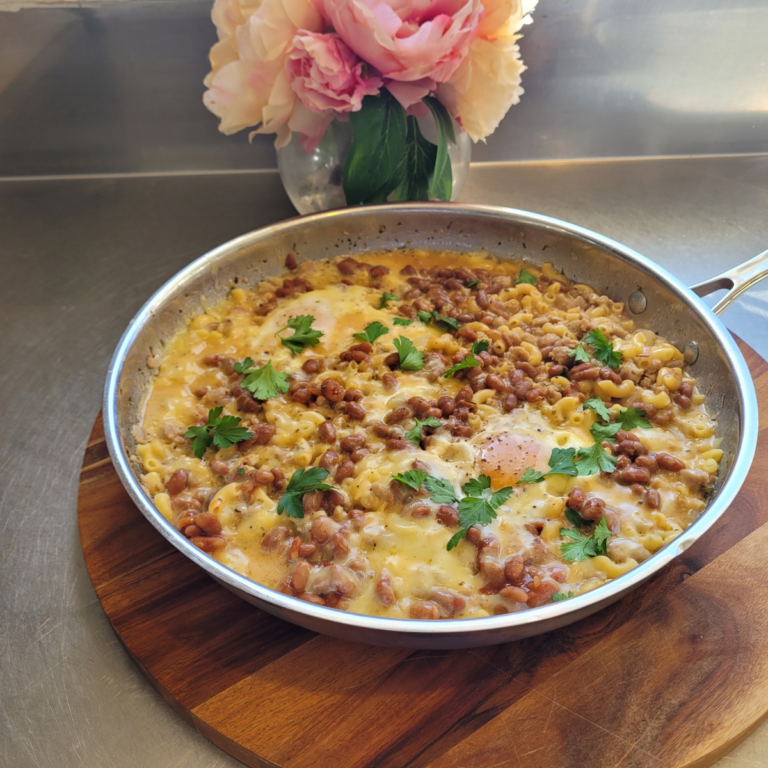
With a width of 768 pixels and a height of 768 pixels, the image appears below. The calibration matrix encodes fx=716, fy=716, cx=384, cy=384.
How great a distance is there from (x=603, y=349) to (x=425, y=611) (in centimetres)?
140

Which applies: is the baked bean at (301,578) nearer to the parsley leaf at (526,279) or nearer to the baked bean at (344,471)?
the baked bean at (344,471)

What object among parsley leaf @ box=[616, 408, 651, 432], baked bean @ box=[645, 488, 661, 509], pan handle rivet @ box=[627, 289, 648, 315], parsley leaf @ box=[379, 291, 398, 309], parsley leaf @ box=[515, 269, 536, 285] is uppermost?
pan handle rivet @ box=[627, 289, 648, 315]

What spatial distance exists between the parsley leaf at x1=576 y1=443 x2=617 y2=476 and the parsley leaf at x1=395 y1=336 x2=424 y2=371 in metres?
0.72

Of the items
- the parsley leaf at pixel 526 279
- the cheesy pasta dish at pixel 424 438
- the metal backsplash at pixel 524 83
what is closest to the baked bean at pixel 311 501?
the cheesy pasta dish at pixel 424 438

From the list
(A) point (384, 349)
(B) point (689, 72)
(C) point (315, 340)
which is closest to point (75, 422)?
(C) point (315, 340)

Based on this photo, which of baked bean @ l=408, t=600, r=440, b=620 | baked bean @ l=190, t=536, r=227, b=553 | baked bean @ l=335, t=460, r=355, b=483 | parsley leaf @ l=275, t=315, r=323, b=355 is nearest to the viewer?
baked bean @ l=408, t=600, r=440, b=620

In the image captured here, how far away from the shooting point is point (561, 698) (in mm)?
1914

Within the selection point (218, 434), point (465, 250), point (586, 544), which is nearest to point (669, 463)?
point (586, 544)

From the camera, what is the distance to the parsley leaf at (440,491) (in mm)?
2268

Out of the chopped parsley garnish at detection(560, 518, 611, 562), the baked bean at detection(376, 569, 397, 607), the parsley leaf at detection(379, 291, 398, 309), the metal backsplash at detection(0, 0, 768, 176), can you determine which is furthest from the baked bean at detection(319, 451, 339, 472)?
the metal backsplash at detection(0, 0, 768, 176)

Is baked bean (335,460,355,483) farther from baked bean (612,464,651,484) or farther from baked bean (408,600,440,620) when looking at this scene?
baked bean (612,464,651,484)

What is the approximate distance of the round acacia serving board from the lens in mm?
1833

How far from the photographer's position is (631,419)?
8.63ft

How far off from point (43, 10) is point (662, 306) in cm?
346
